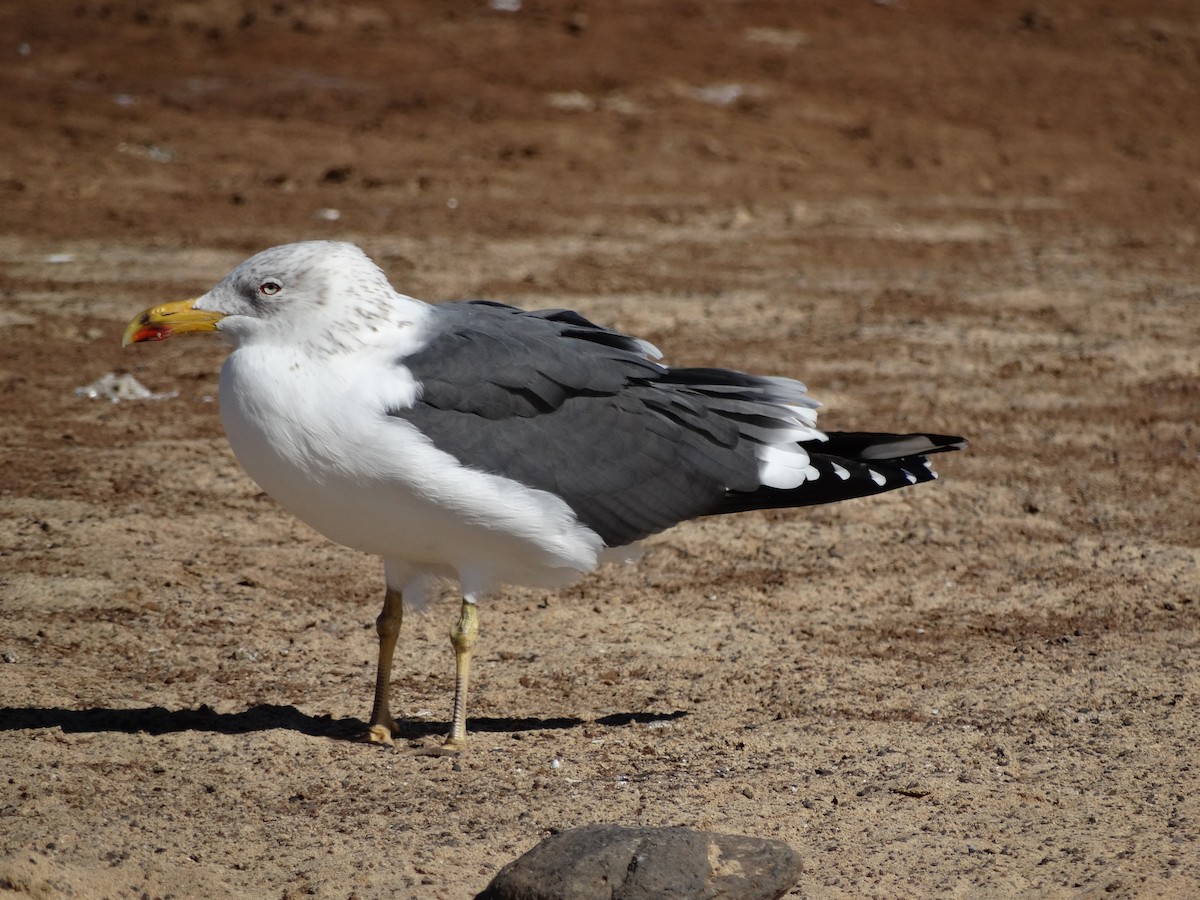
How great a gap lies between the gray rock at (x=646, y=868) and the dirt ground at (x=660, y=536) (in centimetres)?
25

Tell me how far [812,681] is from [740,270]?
20.7 feet

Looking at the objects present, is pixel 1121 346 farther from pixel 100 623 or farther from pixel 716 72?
pixel 716 72

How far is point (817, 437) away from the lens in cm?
531

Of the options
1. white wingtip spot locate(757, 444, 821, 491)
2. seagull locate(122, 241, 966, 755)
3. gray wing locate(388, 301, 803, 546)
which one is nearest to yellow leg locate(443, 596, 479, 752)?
seagull locate(122, 241, 966, 755)

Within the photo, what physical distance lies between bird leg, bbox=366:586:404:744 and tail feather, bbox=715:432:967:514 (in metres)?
1.16

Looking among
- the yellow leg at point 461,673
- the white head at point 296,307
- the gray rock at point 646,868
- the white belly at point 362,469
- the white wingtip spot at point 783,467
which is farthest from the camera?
the white wingtip spot at point 783,467

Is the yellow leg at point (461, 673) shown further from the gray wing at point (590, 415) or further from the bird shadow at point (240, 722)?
the gray wing at point (590, 415)

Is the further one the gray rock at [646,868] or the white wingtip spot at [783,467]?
the white wingtip spot at [783,467]

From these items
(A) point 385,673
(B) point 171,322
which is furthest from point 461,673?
(B) point 171,322

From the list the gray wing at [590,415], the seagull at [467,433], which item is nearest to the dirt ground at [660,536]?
the seagull at [467,433]

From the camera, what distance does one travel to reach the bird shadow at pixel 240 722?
4.91 meters

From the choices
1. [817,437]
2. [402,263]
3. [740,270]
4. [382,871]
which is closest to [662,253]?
[740,270]

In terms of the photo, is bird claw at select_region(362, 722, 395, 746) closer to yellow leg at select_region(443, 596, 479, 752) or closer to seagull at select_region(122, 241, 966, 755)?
seagull at select_region(122, 241, 966, 755)

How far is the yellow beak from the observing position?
464cm
